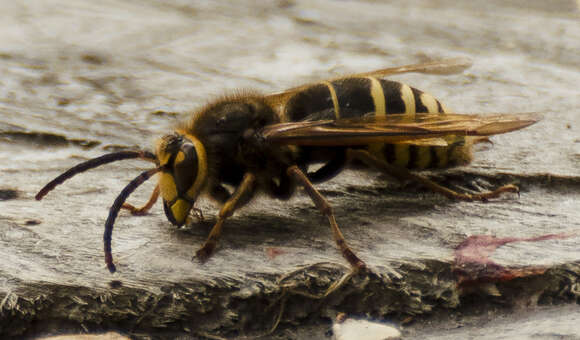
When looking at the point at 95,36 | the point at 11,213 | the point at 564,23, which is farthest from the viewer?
the point at 564,23

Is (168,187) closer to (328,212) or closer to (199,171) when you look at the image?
(199,171)

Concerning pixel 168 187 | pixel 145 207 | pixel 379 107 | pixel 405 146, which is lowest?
pixel 145 207

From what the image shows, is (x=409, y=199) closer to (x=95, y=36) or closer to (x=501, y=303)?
(x=501, y=303)

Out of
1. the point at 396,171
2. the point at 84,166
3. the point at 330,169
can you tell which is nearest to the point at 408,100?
the point at 396,171

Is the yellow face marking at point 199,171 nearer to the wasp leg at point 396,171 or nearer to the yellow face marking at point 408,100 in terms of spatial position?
the wasp leg at point 396,171

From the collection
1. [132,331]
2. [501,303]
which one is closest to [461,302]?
[501,303]

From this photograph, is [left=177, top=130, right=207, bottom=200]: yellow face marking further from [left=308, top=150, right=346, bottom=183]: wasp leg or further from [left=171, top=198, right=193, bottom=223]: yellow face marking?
[left=308, top=150, right=346, bottom=183]: wasp leg
